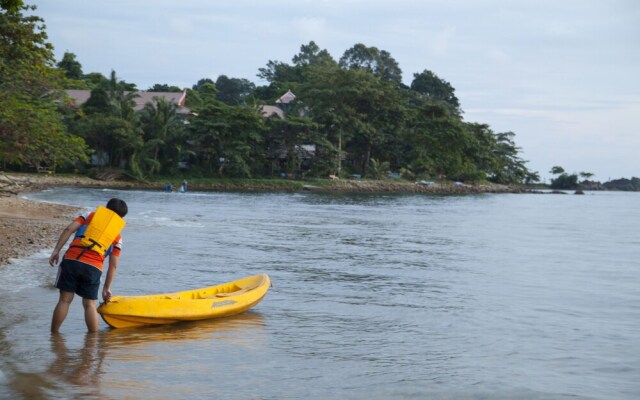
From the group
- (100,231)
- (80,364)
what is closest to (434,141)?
(100,231)

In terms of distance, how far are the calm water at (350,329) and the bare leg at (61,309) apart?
0.23 m

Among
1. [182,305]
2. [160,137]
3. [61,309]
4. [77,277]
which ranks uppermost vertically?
[160,137]

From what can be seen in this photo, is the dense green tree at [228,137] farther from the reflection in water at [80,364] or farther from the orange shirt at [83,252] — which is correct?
the orange shirt at [83,252]

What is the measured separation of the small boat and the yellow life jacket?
55.9 inches

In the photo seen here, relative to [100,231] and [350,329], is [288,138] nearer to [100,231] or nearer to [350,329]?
[350,329]

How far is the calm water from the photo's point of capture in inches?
326

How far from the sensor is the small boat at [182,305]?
9906mm

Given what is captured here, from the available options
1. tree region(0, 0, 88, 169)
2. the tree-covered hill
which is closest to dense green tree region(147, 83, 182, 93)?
the tree-covered hill

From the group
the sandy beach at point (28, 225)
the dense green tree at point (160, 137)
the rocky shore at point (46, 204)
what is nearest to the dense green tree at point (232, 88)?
the rocky shore at point (46, 204)

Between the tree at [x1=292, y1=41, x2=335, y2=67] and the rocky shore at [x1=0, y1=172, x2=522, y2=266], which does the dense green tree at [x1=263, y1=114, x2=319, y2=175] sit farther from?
the tree at [x1=292, y1=41, x2=335, y2=67]

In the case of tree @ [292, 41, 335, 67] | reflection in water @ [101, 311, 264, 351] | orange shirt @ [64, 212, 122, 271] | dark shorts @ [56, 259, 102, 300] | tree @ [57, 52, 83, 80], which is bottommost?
reflection in water @ [101, 311, 264, 351]

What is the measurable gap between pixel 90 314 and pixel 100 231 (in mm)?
1437

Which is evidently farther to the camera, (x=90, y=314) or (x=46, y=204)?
(x=46, y=204)

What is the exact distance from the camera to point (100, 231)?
8.67 m
